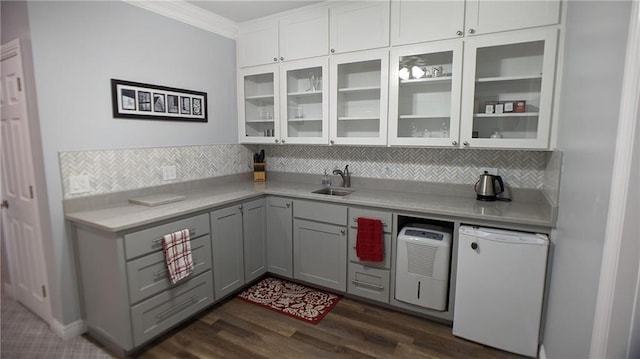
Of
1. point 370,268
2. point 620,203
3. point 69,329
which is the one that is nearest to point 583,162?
point 620,203

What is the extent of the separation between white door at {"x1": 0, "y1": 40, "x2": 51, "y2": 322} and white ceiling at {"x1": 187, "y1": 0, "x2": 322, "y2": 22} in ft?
4.79

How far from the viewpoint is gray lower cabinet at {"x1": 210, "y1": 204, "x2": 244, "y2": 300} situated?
8.33 ft

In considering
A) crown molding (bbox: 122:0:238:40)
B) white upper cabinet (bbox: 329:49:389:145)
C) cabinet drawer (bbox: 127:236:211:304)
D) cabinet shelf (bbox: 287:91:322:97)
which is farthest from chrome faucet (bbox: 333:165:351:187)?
crown molding (bbox: 122:0:238:40)

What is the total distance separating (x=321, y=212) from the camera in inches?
108

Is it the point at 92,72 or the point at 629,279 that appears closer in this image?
the point at 629,279

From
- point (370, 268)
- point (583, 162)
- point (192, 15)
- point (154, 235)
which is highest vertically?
point (192, 15)

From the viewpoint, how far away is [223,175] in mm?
3400

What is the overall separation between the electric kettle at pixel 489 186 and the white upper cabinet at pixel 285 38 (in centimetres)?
173

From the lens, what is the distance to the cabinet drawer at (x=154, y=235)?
1937 mm

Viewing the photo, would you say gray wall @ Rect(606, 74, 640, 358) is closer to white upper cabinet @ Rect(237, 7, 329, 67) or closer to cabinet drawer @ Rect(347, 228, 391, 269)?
cabinet drawer @ Rect(347, 228, 391, 269)

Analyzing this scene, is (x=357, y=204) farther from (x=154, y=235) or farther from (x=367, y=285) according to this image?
(x=154, y=235)

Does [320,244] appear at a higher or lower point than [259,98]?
lower

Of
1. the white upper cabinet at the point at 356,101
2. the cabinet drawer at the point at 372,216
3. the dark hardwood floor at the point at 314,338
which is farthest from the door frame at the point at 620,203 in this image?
the white upper cabinet at the point at 356,101

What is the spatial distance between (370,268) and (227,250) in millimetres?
1209
